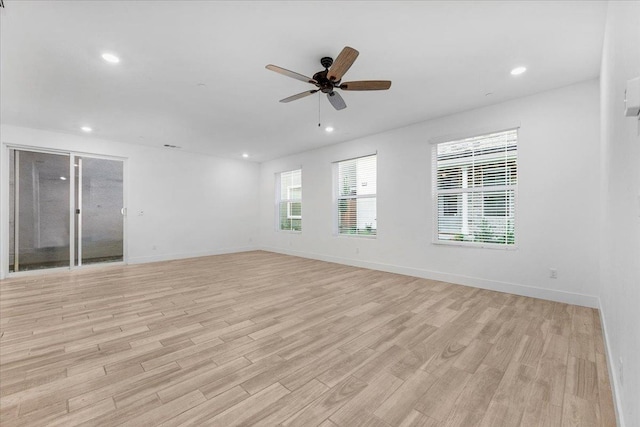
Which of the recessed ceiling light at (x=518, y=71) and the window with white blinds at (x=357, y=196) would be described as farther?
the window with white blinds at (x=357, y=196)

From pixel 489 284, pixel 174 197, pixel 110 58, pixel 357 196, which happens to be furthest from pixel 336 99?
pixel 174 197

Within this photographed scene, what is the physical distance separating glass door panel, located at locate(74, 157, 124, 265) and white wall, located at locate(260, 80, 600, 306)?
5385 millimetres

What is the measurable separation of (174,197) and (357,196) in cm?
455

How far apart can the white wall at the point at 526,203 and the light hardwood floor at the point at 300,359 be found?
428 millimetres

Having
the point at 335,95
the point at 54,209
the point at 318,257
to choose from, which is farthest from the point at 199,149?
the point at 335,95

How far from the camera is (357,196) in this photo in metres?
5.71

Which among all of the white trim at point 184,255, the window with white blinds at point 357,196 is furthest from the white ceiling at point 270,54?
the white trim at point 184,255

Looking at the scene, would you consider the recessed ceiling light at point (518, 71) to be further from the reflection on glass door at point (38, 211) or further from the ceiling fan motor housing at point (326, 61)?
the reflection on glass door at point (38, 211)

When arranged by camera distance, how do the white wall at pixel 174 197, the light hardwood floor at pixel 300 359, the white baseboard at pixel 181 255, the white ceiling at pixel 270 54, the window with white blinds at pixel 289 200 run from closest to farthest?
the light hardwood floor at pixel 300 359 < the white ceiling at pixel 270 54 < the white wall at pixel 174 197 < the white baseboard at pixel 181 255 < the window with white blinds at pixel 289 200

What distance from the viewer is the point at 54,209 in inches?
201

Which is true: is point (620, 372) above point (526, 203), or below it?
below

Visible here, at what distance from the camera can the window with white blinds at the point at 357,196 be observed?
5443mm

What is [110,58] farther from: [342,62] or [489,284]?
[489,284]

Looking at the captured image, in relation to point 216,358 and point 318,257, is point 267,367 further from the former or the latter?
point 318,257
